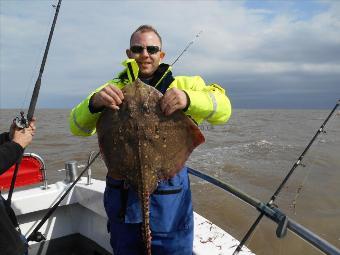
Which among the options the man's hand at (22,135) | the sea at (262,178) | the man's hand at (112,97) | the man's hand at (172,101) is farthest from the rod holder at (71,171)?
the man's hand at (172,101)

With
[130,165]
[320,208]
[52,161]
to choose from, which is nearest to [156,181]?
[130,165]

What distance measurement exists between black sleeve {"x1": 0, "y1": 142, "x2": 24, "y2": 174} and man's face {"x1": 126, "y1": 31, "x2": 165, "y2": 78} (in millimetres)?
1294

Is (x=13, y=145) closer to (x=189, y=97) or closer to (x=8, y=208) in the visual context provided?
(x=8, y=208)

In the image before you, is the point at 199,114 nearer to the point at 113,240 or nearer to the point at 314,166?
the point at 113,240

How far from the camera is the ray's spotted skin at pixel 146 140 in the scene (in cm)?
262

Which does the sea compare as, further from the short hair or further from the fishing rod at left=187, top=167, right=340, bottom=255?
the fishing rod at left=187, top=167, right=340, bottom=255

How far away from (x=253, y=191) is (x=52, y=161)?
400 inches

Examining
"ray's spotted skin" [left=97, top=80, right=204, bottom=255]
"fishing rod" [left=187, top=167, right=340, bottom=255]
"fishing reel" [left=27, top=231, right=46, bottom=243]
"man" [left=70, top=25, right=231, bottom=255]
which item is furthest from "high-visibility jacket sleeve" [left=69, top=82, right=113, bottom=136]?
"fishing reel" [left=27, top=231, right=46, bottom=243]

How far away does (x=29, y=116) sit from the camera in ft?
11.9

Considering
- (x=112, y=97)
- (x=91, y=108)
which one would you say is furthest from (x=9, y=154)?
(x=112, y=97)

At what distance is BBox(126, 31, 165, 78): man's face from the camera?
123 inches

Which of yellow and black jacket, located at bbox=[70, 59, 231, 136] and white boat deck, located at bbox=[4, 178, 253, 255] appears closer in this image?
yellow and black jacket, located at bbox=[70, 59, 231, 136]

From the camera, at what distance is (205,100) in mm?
2822

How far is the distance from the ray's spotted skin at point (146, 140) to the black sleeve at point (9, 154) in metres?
0.88
